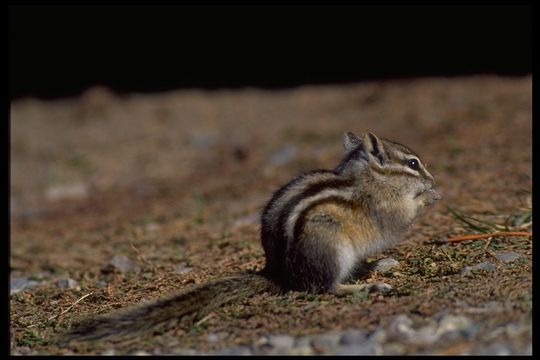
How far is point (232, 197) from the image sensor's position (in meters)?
7.72

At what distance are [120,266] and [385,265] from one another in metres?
1.97

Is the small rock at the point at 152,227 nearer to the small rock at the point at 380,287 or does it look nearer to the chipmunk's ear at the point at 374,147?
the chipmunk's ear at the point at 374,147

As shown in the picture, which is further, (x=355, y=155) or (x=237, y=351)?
(x=355, y=155)

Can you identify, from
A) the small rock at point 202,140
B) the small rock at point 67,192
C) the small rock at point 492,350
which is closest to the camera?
the small rock at point 492,350

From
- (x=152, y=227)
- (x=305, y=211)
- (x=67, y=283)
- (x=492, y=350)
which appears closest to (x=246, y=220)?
(x=152, y=227)

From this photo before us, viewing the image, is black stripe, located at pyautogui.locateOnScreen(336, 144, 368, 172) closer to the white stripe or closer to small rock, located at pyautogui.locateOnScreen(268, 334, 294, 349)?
the white stripe

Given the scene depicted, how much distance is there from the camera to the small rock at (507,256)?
435cm

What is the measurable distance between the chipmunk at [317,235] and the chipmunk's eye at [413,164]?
0.05 meters

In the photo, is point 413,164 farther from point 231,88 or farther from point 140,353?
point 231,88

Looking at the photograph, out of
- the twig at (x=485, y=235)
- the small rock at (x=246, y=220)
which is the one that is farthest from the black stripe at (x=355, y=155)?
the small rock at (x=246, y=220)

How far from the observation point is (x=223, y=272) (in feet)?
16.5
